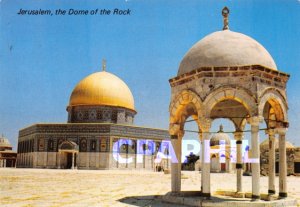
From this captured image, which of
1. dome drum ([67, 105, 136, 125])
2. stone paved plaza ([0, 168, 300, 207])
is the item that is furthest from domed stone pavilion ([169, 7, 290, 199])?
dome drum ([67, 105, 136, 125])

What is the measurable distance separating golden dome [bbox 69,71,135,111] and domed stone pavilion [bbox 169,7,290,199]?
28.6 meters

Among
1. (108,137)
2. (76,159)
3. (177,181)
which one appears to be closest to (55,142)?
(76,159)

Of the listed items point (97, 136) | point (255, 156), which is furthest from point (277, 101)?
point (97, 136)

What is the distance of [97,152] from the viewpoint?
36.5m

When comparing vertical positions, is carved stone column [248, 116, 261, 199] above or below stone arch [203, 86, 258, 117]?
below

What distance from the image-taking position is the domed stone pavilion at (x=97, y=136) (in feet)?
121

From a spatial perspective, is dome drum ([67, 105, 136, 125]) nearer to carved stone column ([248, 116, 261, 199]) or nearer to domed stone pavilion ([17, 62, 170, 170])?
domed stone pavilion ([17, 62, 170, 170])

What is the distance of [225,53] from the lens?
10.4 m

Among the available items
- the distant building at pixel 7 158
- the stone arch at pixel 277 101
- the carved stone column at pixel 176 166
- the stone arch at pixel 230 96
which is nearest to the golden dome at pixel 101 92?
the distant building at pixel 7 158

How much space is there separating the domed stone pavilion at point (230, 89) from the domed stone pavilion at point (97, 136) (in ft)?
84.9

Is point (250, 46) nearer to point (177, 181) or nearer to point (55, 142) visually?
point (177, 181)

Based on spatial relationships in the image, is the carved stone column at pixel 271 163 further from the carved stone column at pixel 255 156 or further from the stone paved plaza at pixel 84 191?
the stone paved plaza at pixel 84 191

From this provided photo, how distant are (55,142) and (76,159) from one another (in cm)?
298

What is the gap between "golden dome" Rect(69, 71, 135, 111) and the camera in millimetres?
39750
